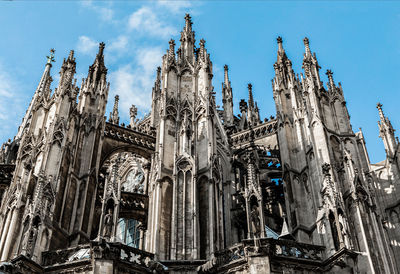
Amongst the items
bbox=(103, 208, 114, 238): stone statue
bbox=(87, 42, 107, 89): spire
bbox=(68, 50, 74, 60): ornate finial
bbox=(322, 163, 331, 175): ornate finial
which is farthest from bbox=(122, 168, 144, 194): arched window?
bbox=(103, 208, 114, 238): stone statue

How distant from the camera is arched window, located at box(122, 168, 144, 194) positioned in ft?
118

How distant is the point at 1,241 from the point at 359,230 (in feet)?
46.2

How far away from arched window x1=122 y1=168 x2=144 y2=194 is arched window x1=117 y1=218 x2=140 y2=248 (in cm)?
312

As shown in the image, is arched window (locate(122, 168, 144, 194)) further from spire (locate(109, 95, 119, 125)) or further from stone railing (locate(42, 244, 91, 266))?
stone railing (locate(42, 244, 91, 266))

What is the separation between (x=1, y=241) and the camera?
2311cm

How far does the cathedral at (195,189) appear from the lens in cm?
2138

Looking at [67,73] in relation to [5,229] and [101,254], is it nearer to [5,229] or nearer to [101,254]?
[5,229]

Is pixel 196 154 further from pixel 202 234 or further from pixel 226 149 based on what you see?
pixel 226 149

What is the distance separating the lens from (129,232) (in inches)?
1283

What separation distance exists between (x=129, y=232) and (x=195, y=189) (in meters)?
10.1

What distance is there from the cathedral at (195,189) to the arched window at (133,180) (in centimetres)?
22

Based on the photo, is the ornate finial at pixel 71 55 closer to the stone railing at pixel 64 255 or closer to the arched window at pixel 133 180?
the arched window at pixel 133 180

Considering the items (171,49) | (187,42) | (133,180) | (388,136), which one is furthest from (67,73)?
(388,136)

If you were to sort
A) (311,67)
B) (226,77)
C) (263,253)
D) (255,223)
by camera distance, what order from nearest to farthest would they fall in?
1. (263,253)
2. (255,223)
3. (311,67)
4. (226,77)
